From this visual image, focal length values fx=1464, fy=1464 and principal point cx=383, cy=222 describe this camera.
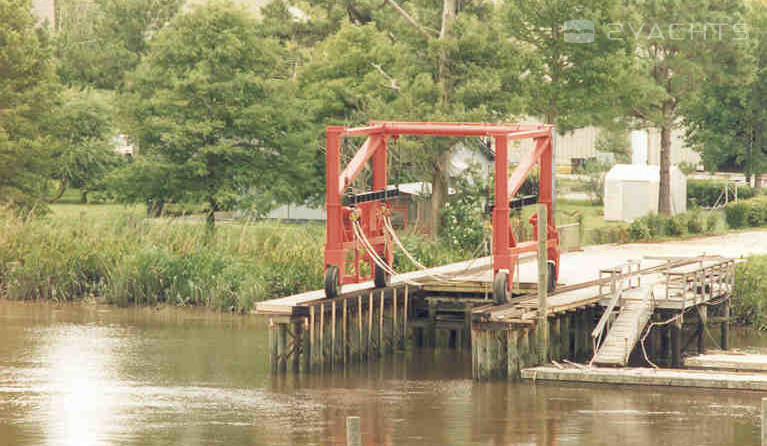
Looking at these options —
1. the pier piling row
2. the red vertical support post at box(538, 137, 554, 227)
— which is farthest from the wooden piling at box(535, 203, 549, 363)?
the red vertical support post at box(538, 137, 554, 227)

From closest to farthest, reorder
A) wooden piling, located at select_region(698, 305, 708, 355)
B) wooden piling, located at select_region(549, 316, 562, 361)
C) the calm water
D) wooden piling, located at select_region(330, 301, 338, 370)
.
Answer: the calm water, wooden piling, located at select_region(330, 301, 338, 370), wooden piling, located at select_region(549, 316, 562, 361), wooden piling, located at select_region(698, 305, 708, 355)

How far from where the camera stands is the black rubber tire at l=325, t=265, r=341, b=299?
32062 mm

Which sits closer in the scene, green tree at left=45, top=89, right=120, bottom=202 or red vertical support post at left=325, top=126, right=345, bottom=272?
red vertical support post at left=325, top=126, right=345, bottom=272

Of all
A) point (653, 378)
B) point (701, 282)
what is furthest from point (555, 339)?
point (701, 282)

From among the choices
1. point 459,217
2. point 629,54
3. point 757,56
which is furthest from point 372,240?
point 757,56

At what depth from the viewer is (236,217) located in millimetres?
57031

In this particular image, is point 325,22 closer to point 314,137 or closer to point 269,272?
point 314,137

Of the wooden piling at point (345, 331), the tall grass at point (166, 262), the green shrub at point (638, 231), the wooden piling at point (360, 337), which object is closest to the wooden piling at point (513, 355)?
the wooden piling at point (345, 331)

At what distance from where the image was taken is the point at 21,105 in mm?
54688

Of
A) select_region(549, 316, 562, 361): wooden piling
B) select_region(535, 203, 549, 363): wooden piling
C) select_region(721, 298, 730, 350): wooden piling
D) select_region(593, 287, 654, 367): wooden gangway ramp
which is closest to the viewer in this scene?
select_region(593, 287, 654, 367): wooden gangway ramp

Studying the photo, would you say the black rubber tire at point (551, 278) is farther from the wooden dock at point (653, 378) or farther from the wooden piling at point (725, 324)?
the wooden dock at point (653, 378)

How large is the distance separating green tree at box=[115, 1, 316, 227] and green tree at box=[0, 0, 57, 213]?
5.54m

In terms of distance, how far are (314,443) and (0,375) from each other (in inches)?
386

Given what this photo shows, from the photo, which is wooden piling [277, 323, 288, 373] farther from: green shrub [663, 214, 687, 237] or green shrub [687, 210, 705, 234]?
green shrub [687, 210, 705, 234]
